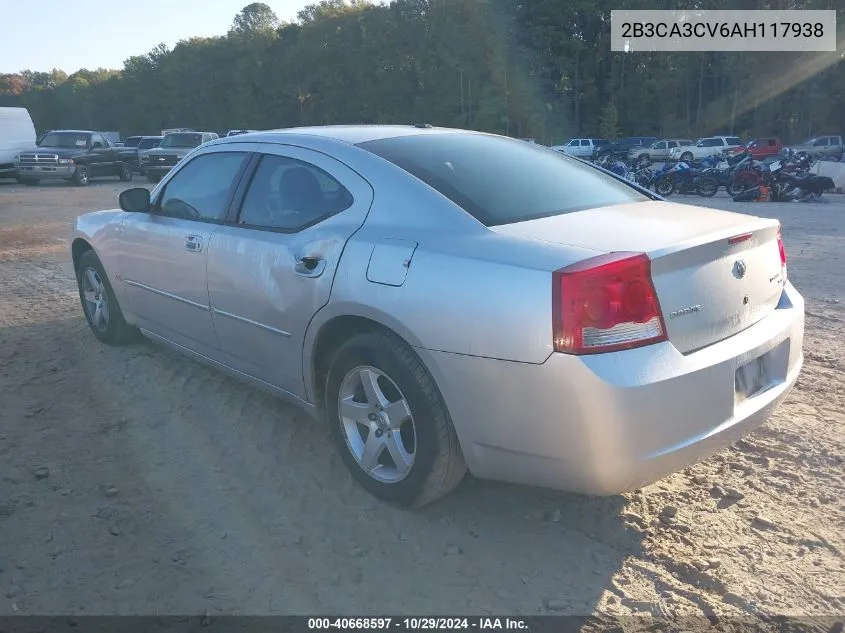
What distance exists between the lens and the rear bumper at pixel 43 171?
24312 mm

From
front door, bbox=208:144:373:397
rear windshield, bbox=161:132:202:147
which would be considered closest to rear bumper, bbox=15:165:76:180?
rear windshield, bbox=161:132:202:147

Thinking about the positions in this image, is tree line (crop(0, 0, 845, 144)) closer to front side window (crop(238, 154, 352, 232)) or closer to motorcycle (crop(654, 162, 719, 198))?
motorcycle (crop(654, 162, 719, 198))

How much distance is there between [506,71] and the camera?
190 feet

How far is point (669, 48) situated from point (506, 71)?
40.8 ft

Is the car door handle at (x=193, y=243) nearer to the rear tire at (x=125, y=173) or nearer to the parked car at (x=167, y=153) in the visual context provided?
the parked car at (x=167, y=153)

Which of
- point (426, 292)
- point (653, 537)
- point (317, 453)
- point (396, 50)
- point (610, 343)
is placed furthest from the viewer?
point (396, 50)

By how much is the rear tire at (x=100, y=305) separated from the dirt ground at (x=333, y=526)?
35.0 inches

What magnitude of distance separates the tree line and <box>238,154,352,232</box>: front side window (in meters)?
55.5

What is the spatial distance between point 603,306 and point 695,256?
493 millimetres

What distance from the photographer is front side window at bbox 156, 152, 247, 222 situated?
4.13 meters

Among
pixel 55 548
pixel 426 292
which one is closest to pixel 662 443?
pixel 426 292

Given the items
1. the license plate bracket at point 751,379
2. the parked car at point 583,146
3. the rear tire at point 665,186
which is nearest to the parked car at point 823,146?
the parked car at point 583,146

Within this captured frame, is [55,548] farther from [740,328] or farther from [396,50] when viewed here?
[396,50]

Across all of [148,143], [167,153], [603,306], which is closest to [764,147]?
[167,153]
